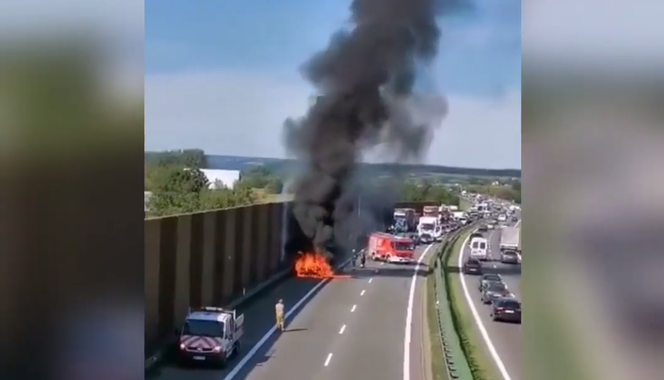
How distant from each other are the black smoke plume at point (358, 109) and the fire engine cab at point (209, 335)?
32 cm

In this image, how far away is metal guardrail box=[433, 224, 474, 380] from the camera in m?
1.81

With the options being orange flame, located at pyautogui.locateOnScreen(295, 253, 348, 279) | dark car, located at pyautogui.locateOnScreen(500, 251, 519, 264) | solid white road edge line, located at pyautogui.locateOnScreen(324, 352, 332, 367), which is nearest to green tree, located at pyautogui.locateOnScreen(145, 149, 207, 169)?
A: orange flame, located at pyautogui.locateOnScreen(295, 253, 348, 279)

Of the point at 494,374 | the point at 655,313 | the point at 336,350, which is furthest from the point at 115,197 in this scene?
the point at 655,313

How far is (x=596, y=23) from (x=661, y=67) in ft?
0.62

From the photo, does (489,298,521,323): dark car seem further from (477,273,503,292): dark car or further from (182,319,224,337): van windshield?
→ (182,319,224,337): van windshield

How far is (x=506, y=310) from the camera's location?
1.83 metres

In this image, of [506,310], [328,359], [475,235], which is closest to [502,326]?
[506,310]

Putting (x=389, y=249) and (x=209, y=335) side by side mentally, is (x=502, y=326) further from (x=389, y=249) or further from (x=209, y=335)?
(x=209, y=335)

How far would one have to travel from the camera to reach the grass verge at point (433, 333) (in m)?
1.82

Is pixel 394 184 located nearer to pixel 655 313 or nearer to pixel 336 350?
pixel 336 350

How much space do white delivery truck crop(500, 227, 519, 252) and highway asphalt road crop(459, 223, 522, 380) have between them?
0.01 metres

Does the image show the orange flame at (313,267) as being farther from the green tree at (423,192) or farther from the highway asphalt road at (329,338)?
the green tree at (423,192)

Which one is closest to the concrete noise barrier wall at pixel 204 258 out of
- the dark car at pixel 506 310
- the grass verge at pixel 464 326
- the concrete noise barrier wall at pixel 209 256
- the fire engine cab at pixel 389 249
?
the concrete noise barrier wall at pixel 209 256

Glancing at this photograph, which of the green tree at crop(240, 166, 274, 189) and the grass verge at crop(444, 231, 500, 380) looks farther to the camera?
the green tree at crop(240, 166, 274, 189)
